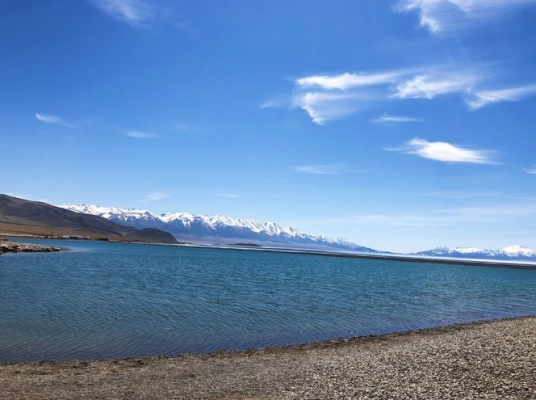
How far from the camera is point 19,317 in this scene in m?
27.8

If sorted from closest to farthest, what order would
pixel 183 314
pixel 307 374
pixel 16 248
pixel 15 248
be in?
pixel 307 374 < pixel 183 314 < pixel 15 248 < pixel 16 248

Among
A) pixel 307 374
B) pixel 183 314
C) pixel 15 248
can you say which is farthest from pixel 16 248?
pixel 307 374

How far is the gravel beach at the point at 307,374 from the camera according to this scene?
551 inches

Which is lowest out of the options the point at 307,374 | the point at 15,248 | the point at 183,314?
the point at 15,248

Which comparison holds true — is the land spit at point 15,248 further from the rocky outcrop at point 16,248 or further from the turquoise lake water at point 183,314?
the turquoise lake water at point 183,314

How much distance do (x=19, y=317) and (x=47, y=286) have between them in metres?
17.7

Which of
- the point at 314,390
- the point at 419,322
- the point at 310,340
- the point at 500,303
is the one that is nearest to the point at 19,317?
the point at 310,340

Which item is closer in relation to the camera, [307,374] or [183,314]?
[307,374]

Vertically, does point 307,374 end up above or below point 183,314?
above

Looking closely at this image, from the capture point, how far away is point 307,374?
16969 mm

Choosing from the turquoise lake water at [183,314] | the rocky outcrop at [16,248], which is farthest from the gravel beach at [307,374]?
the rocky outcrop at [16,248]

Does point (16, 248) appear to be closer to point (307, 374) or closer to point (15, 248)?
point (15, 248)

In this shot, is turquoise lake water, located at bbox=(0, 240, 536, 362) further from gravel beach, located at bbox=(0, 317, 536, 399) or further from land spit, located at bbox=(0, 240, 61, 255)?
land spit, located at bbox=(0, 240, 61, 255)

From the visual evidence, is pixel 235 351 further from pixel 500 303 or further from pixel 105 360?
pixel 500 303
